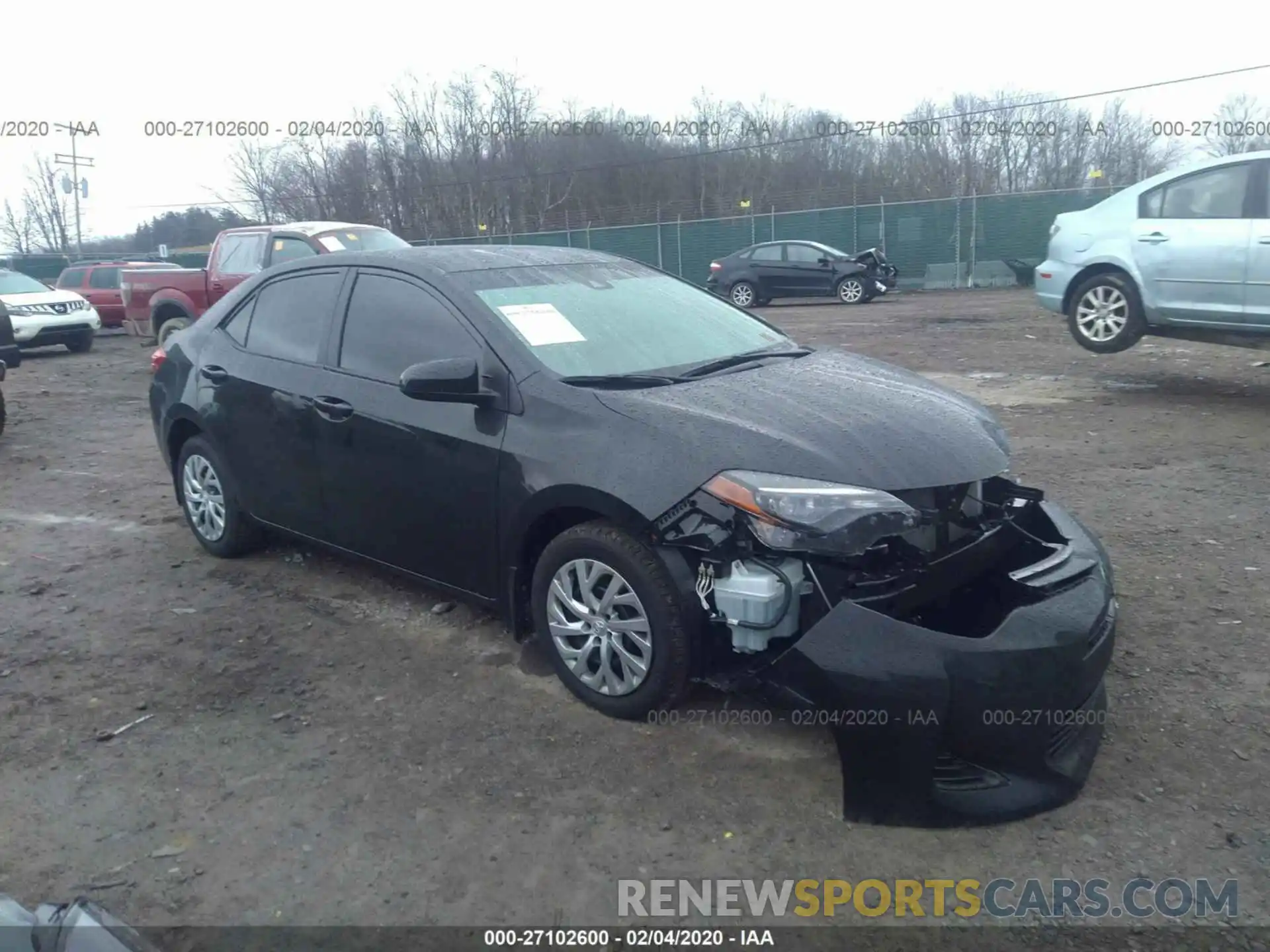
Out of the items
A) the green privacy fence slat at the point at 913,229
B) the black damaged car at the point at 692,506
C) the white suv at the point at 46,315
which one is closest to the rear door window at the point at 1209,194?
the black damaged car at the point at 692,506

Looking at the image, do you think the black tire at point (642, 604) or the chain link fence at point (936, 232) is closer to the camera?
the black tire at point (642, 604)

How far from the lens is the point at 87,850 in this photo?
297 centimetres

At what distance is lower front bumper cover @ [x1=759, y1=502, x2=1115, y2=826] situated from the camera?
2.79 m

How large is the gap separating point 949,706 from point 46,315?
59.2 ft

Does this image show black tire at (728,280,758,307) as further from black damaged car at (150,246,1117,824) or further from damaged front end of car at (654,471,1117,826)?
damaged front end of car at (654,471,1117,826)

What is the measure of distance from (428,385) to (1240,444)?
5.85m

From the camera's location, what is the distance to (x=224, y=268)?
1365 cm

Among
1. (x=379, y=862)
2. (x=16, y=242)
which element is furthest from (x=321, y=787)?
(x=16, y=242)

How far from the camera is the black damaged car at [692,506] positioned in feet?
9.41

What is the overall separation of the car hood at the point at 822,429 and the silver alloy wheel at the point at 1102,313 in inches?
235

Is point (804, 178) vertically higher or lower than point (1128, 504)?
higher

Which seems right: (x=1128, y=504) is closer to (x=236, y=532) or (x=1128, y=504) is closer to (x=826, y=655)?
(x=826, y=655)

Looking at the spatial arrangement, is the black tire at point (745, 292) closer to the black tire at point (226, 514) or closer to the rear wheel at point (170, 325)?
the rear wheel at point (170, 325)

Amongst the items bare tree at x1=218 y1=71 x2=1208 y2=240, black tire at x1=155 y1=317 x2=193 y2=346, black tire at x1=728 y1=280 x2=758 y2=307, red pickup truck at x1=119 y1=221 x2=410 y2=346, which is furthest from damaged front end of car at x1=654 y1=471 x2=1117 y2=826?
bare tree at x1=218 y1=71 x2=1208 y2=240
